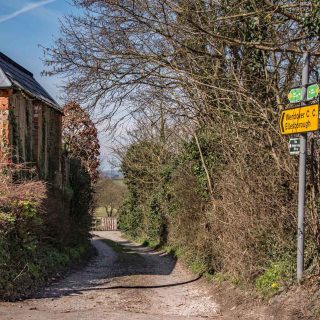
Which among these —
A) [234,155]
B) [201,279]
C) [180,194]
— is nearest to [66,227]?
[180,194]

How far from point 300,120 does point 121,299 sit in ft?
19.4

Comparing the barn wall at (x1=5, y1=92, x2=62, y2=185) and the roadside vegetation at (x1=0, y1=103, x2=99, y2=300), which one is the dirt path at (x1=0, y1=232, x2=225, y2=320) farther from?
the barn wall at (x1=5, y1=92, x2=62, y2=185)

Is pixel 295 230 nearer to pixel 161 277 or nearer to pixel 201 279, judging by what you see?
pixel 201 279

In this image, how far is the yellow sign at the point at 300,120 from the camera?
856 cm

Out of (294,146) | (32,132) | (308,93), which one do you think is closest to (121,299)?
(294,146)

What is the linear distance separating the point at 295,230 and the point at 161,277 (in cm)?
783

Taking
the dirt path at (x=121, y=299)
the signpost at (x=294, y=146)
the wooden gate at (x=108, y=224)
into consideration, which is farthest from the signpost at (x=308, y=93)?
the wooden gate at (x=108, y=224)

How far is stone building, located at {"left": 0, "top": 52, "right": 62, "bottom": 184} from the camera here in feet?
52.7

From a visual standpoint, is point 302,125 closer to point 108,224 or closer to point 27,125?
point 27,125

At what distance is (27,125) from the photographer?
59.4ft

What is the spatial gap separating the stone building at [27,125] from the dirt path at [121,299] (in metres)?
4.36

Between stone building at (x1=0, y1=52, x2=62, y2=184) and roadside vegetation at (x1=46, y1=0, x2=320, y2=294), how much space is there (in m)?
2.61

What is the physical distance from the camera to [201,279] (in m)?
15.8

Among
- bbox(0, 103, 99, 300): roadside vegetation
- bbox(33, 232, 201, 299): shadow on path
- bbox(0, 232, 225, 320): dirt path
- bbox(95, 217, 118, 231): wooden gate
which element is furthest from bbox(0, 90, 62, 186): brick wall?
bbox(95, 217, 118, 231): wooden gate
